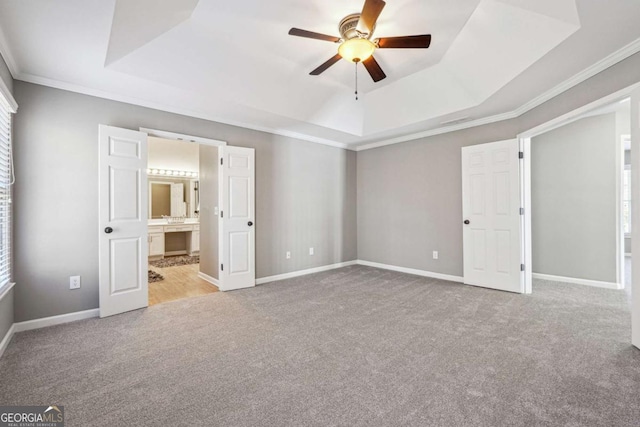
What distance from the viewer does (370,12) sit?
6.87 feet

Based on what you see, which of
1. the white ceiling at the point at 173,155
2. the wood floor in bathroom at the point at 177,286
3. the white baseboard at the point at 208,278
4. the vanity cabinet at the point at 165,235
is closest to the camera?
the wood floor in bathroom at the point at 177,286

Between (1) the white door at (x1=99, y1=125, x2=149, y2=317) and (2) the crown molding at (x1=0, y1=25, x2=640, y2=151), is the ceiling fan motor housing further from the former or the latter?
(1) the white door at (x1=99, y1=125, x2=149, y2=317)

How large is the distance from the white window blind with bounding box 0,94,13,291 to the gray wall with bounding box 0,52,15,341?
14 centimetres

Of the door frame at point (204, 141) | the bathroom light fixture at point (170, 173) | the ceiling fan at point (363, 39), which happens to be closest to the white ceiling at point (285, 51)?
the ceiling fan at point (363, 39)

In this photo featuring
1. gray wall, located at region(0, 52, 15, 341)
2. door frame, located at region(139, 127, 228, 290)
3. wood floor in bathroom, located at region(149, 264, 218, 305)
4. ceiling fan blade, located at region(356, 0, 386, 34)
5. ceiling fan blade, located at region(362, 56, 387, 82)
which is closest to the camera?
ceiling fan blade, located at region(356, 0, 386, 34)

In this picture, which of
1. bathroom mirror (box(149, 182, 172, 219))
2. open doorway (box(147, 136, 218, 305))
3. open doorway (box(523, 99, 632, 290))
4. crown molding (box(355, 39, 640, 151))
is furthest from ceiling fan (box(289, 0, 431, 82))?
bathroom mirror (box(149, 182, 172, 219))

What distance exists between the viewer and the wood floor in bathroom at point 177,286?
13.2 feet

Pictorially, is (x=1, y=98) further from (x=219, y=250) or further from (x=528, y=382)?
(x=528, y=382)

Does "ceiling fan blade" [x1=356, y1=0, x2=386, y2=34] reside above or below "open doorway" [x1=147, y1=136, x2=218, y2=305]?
above

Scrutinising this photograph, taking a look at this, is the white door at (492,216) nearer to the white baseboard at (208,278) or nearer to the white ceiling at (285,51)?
the white ceiling at (285,51)

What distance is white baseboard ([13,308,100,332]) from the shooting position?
288cm

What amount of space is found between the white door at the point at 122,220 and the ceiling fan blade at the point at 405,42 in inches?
113

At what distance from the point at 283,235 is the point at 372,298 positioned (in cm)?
190

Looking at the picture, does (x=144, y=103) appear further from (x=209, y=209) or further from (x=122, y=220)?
(x=209, y=209)
